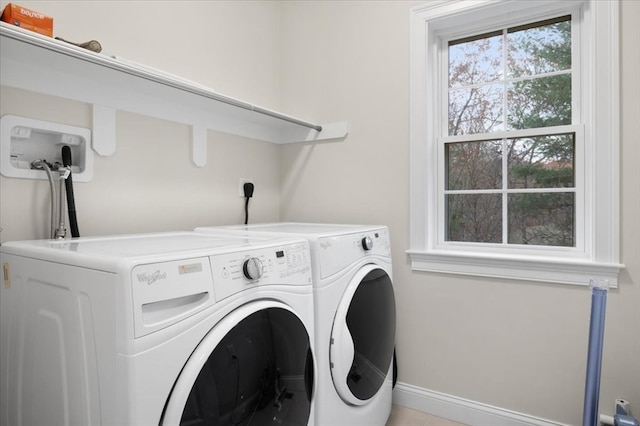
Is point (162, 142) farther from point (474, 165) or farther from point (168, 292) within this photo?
point (474, 165)

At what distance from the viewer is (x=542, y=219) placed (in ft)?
6.06

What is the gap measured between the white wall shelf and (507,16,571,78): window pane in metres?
0.95

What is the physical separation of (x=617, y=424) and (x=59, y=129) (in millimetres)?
2377

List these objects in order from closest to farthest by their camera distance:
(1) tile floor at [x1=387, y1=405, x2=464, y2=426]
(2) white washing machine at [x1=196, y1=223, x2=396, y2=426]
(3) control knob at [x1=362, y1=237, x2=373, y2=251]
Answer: (2) white washing machine at [x1=196, y1=223, x2=396, y2=426] < (3) control knob at [x1=362, y1=237, x2=373, y2=251] < (1) tile floor at [x1=387, y1=405, x2=464, y2=426]

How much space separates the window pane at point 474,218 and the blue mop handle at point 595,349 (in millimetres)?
592

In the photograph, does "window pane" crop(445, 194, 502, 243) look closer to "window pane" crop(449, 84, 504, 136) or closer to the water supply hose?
"window pane" crop(449, 84, 504, 136)

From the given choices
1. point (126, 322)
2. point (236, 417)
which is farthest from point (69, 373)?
point (236, 417)

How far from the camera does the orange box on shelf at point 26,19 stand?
1066mm

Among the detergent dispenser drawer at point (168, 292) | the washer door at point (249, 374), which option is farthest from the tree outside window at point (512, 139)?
the detergent dispenser drawer at point (168, 292)

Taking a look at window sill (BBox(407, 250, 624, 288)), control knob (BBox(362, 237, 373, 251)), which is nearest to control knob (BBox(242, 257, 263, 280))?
control knob (BBox(362, 237, 373, 251))

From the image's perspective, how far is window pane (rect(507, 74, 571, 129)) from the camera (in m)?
1.81

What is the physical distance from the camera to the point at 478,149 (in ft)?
6.62

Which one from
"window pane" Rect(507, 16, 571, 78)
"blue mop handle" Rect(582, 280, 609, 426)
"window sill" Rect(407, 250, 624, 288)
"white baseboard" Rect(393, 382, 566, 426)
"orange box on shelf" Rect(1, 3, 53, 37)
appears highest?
"window pane" Rect(507, 16, 571, 78)

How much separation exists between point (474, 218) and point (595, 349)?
0.81m
